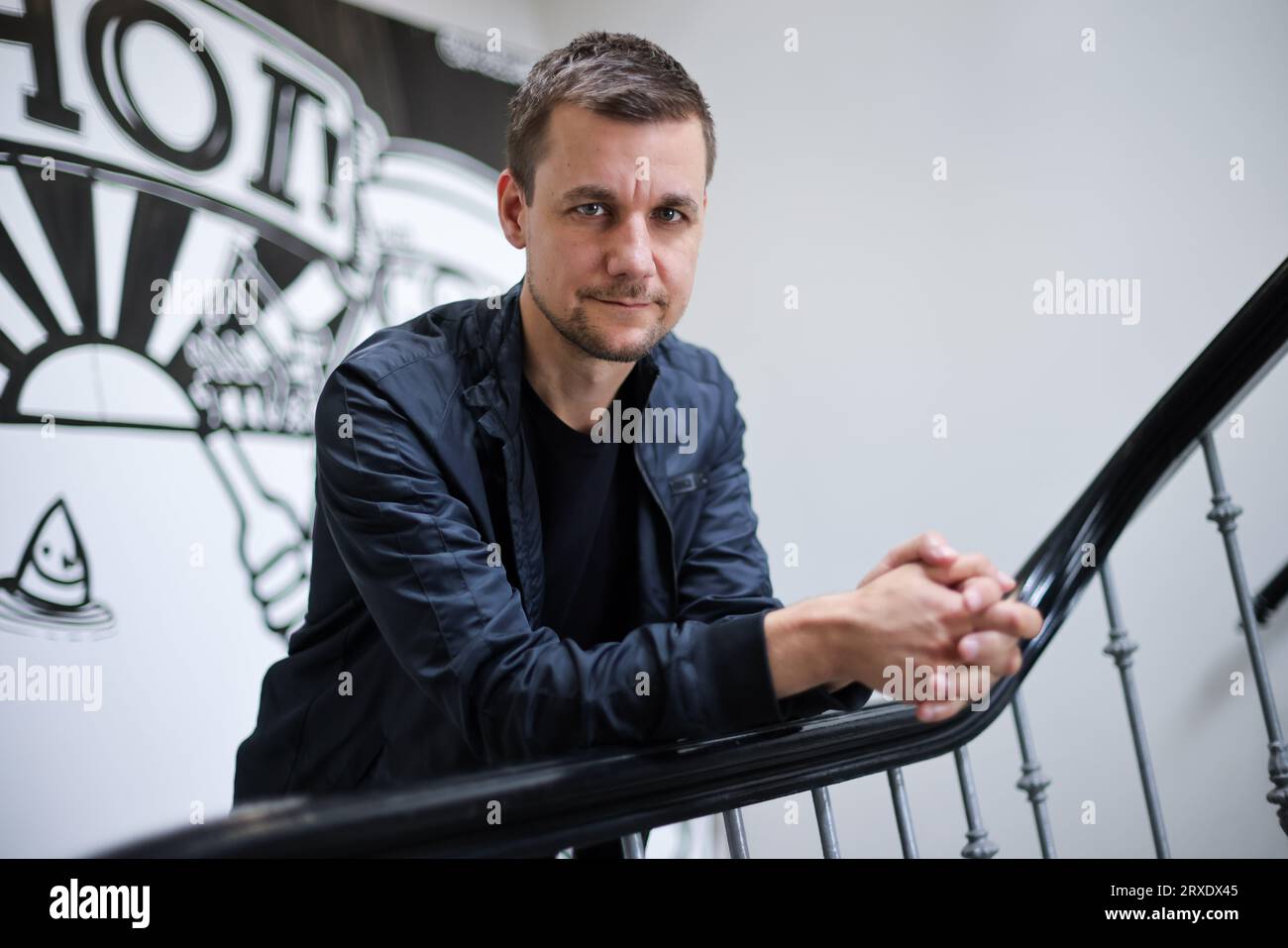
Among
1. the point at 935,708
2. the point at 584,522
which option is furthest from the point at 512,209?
the point at 935,708

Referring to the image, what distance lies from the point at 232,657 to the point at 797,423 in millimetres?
2060

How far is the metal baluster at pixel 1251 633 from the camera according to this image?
1369 millimetres

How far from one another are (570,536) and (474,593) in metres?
0.40

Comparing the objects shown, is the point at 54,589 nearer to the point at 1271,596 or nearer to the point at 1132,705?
the point at 1132,705

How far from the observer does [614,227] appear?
138cm

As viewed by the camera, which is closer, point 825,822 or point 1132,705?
point 825,822

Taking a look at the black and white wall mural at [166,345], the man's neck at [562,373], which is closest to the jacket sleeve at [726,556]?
the man's neck at [562,373]

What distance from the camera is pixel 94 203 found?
96.5 inches

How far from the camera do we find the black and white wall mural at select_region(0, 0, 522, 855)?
7.68 ft

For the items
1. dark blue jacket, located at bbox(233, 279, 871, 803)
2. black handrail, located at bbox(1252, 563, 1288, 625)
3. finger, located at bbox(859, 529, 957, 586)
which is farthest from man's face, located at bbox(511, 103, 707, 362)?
black handrail, located at bbox(1252, 563, 1288, 625)

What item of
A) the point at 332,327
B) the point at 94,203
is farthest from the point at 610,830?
the point at 332,327

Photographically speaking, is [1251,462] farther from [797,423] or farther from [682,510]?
[682,510]

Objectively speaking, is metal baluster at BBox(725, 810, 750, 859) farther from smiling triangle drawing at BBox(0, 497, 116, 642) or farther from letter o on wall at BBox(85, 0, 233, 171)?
letter o on wall at BBox(85, 0, 233, 171)

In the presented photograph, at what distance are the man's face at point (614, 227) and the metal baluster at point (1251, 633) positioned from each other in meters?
0.80
